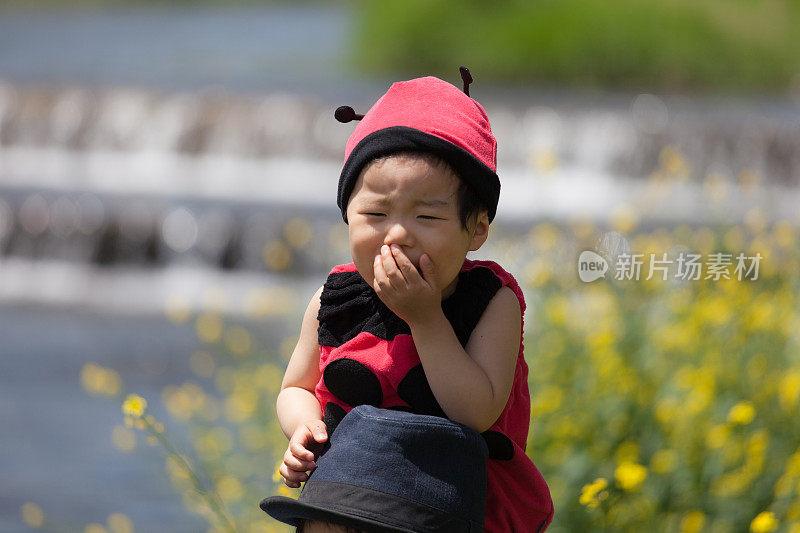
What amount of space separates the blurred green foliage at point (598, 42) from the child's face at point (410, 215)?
1215 cm

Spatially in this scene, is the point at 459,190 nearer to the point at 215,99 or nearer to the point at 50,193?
the point at 50,193

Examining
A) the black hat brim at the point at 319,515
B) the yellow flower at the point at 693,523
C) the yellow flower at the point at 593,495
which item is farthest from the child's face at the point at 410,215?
the yellow flower at the point at 693,523

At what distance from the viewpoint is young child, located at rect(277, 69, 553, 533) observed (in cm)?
158

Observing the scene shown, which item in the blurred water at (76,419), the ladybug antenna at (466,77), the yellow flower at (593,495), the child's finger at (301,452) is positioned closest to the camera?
the child's finger at (301,452)

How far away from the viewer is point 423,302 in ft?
5.13

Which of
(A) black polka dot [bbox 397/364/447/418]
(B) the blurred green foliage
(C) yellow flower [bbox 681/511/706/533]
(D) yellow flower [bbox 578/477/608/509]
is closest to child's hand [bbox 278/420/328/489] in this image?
(A) black polka dot [bbox 397/364/447/418]

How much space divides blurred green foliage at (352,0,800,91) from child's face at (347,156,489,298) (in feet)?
39.9

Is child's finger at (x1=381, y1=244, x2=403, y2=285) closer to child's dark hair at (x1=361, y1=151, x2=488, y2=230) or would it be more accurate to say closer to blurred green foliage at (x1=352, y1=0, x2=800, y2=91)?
child's dark hair at (x1=361, y1=151, x2=488, y2=230)

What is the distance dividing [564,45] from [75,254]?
24.1 feet

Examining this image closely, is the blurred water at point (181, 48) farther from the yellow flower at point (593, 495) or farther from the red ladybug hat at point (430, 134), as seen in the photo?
the red ladybug hat at point (430, 134)

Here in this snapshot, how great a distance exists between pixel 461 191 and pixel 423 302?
7.4 inches

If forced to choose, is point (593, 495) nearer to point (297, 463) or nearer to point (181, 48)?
point (297, 463)

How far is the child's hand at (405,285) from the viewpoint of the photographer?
1.55 m

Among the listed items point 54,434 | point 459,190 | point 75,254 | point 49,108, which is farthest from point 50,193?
point 459,190
